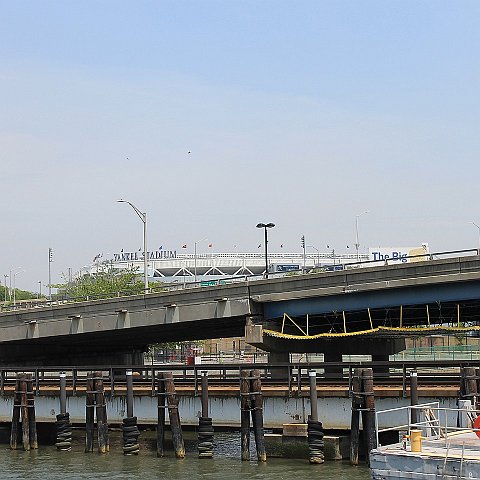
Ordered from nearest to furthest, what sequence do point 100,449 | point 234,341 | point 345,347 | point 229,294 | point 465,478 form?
point 465,478 < point 100,449 < point 229,294 < point 345,347 < point 234,341

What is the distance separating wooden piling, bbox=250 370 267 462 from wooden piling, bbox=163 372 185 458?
3.02m

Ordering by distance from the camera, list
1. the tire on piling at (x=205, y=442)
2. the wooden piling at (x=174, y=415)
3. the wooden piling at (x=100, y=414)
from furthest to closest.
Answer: the wooden piling at (x=100, y=414) → the tire on piling at (x=205, y=442) → the wooden piling at (x=174, y=415)

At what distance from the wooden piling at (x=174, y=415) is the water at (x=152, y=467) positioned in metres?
0.45

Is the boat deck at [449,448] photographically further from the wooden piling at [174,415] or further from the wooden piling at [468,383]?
the wooden piling at [174,415]

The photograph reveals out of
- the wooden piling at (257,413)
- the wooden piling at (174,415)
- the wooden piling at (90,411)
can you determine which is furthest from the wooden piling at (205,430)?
the wooden piling at (90,411)

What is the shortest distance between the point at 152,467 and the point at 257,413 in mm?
4293

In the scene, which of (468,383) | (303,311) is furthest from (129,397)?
(303,311)

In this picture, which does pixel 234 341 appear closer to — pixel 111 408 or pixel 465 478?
pixel 111 408

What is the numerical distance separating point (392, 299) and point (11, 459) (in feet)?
76.1

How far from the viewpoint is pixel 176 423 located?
34.0m

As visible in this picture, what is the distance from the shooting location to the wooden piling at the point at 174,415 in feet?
111

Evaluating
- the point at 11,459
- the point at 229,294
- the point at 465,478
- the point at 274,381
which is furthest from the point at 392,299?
the point at 465,478

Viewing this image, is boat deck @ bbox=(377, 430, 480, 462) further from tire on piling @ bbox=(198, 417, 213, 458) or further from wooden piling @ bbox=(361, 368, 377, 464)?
tire on piling @ bbox=(198, 417, 213, 458)

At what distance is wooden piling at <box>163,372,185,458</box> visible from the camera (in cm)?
3381
